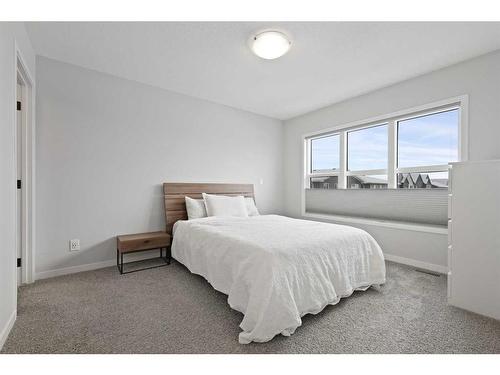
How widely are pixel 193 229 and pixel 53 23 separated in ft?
7.59

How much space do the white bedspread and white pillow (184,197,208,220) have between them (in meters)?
0.61

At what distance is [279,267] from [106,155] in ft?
8.50

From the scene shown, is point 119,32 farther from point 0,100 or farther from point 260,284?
point 260,284

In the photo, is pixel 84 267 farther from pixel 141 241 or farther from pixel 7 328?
pixel 7 328

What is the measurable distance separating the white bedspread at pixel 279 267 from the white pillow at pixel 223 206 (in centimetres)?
64

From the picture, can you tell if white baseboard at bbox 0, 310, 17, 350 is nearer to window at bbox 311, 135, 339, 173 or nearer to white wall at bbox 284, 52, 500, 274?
white wall at bbox 284, 52, 500, 274

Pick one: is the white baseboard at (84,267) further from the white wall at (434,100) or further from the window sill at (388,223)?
the white wall at (434,100)

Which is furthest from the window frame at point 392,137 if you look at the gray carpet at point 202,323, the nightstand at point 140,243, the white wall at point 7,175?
the white wall at point 7,175

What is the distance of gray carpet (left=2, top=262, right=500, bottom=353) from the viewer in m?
1.48

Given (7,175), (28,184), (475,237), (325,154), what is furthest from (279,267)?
(325,154)

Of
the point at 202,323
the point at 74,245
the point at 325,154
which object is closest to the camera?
the point at 202,323

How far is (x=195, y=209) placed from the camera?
11.0 ft

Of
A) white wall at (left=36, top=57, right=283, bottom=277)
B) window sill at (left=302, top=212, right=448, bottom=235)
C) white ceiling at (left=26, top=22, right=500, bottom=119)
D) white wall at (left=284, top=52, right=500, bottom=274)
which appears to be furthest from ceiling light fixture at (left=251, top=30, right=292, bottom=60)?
window sill at (left=302, top=212, right=448, bottom=235)
